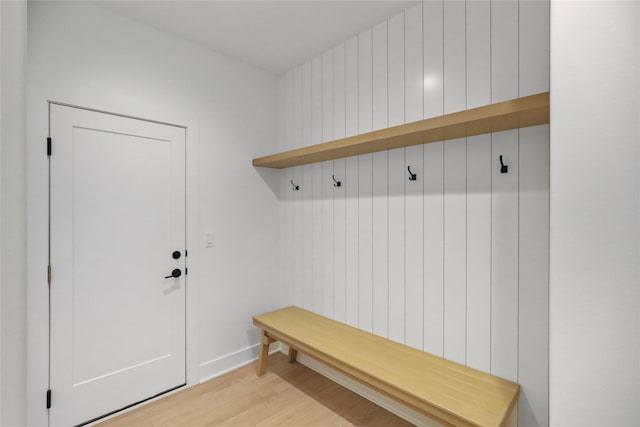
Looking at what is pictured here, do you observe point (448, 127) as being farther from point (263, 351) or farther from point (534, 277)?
point (263, 351)

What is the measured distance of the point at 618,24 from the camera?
759 millimetres

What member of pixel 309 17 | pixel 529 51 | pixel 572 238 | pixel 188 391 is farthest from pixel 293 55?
pixel 188 391

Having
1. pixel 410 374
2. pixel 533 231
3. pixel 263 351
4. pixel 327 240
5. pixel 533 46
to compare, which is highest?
pixel 533 46

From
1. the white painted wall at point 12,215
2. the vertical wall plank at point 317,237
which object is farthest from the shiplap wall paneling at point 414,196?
the white painted wall at point 12,215

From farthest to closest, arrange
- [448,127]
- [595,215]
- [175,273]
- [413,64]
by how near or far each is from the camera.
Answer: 1. [175,273]
2. [413,64]
3. [448,127]
4. [595,215]

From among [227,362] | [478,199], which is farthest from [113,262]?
[478,199]

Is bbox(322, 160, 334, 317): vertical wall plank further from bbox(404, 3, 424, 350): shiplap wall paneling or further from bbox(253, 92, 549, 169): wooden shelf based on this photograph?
bbox(404, 3, 424, 350): shiplap wall paneling

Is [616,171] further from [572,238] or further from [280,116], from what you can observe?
[280,116]

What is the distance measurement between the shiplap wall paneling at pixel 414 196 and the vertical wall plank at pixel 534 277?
0.56 m

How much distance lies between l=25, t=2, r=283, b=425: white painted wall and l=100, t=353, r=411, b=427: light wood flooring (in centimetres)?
26

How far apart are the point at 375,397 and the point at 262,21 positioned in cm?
282

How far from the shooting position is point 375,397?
223 centimetres

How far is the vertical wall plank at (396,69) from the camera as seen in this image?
211 centimetres

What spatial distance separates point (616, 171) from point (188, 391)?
110 inches
